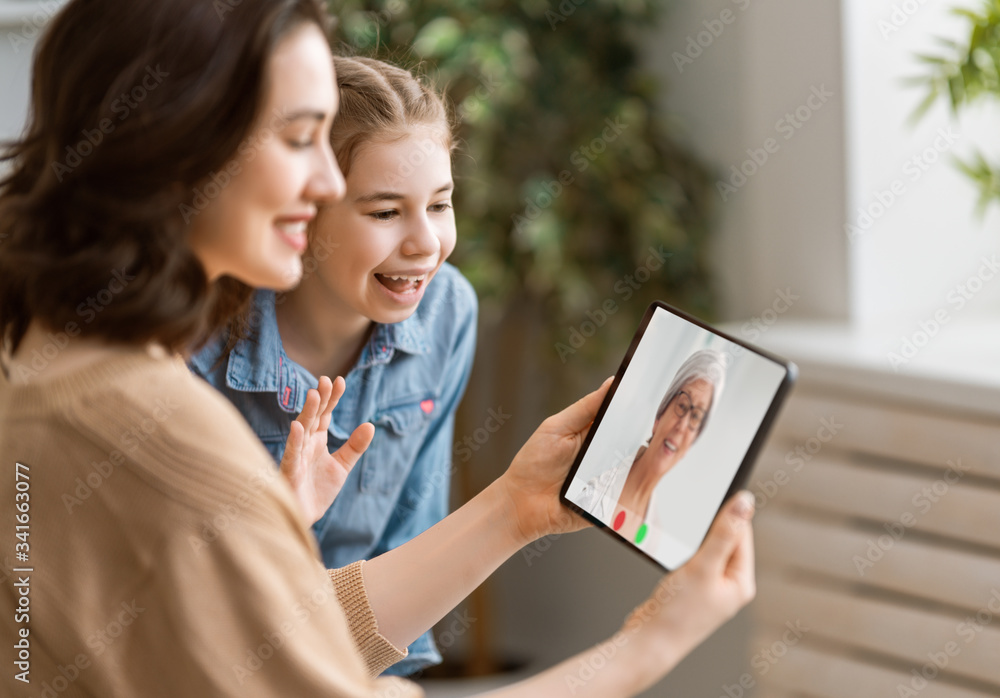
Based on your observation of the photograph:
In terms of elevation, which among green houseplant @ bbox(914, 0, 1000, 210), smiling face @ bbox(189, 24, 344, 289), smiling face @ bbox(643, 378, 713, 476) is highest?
green houseplant @ bbox(914, 0, 1000, 210)

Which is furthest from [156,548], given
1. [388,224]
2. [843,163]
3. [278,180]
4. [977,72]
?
[843,163]

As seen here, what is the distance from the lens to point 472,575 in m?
1.10

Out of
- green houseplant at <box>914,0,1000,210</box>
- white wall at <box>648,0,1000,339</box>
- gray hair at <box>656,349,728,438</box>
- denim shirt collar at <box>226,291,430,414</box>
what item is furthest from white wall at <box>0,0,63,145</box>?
green houseplant at <box>914,0,1000,210</box>

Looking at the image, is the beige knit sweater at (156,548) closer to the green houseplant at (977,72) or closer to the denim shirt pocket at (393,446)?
the denim shirt pocket at (393,446)

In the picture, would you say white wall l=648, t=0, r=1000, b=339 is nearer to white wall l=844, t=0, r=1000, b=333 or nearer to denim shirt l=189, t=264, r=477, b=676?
white wall l=844, t=0, r=1000, b=333

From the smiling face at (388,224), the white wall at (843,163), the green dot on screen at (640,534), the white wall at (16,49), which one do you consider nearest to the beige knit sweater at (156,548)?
the green dot on screen at (640,534)

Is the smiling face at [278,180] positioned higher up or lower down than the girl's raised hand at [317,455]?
higher up

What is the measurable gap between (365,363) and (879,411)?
92cm

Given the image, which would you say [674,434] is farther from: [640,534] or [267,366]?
[267,366]

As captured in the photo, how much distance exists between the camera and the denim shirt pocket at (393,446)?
1.27 m

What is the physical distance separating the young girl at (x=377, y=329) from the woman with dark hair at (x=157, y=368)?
314 mm

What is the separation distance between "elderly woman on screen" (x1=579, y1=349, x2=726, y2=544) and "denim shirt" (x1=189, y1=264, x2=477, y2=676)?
0.39 metres

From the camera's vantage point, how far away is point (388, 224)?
3.67ft

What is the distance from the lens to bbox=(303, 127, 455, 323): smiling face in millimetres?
1109
